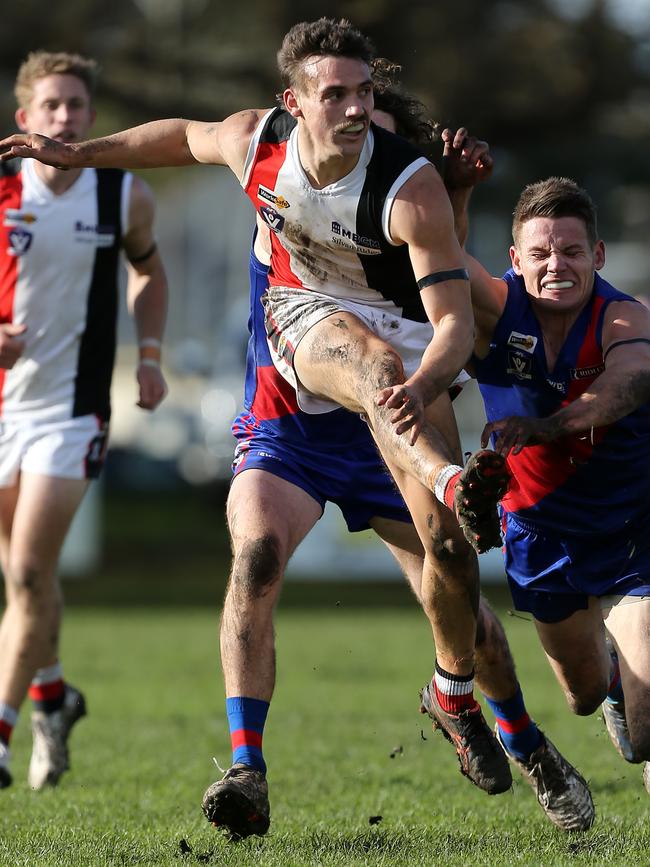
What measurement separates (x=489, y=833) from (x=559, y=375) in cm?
167

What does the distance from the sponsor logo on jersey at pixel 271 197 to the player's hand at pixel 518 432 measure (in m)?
1.05

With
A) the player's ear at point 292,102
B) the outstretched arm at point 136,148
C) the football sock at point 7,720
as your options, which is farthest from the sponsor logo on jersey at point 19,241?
the player's ear at point 292,102

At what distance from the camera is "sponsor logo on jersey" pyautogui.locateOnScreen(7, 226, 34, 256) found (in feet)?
23.5

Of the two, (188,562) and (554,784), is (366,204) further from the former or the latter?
(188,562)

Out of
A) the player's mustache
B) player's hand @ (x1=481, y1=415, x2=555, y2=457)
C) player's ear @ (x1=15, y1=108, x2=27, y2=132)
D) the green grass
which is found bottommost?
the green grass

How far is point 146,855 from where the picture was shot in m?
4.85

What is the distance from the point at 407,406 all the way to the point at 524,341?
2.76ft

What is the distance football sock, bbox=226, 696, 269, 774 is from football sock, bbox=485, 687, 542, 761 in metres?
1.05

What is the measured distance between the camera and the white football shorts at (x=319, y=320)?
5.21 metres

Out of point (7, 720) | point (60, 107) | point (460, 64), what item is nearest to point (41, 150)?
point (60, 107)

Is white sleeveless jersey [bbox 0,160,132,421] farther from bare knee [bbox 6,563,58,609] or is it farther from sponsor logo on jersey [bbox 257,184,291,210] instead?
sponsor logo on jersey [bbox 257,184,291,210]

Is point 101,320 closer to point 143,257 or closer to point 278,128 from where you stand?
point 143,257

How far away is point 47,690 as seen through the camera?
7258mm

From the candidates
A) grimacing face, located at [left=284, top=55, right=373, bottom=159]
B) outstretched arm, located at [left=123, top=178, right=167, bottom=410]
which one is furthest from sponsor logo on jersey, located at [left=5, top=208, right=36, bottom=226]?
grimacing face, located at [left=284, top=55, right=373, bottom=159]
